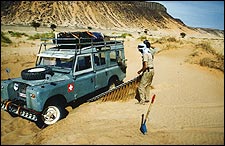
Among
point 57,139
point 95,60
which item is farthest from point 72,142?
point 95,60

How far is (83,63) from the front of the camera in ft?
23.1

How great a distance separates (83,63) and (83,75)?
1.22 feet

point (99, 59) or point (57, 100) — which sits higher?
point (99, 59)

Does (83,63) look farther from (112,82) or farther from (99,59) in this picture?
(112,82)

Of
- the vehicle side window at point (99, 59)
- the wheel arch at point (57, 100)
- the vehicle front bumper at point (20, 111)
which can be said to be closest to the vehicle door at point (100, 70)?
the vehicle side window at point (99, 59)

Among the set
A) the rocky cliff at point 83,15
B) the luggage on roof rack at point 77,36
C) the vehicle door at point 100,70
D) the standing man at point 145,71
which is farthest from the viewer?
the rocky cliff at point 83,15

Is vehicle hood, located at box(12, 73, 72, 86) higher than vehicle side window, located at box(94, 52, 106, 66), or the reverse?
vehicle side window, located at box(94, 52, 106, 66)

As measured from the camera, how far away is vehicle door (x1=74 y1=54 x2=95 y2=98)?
6715mm

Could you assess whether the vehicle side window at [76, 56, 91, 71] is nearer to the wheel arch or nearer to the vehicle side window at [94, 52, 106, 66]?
the vehicle side window at [94, 52, 106, 66]

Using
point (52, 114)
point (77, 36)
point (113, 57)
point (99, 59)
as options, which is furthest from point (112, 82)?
point (52, 114)

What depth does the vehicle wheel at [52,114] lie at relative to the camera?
5.98 m

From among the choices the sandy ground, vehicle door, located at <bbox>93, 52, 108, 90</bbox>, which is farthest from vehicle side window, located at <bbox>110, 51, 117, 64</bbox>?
the sandy ground

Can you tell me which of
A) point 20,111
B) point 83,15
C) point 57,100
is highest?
point 83,15

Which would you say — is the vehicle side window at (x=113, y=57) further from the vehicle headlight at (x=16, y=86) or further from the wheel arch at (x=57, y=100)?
the vehicle headlight at (x=16, y=86)
